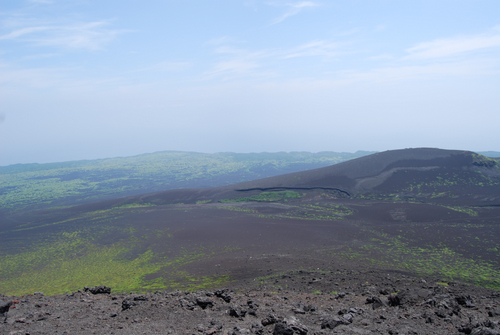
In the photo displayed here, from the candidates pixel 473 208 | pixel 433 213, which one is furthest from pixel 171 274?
pixel 473 208

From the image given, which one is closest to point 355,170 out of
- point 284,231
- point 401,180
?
point 401,180

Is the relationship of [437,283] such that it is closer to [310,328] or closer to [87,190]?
[310,328]

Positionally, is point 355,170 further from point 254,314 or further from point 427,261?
point 254,314

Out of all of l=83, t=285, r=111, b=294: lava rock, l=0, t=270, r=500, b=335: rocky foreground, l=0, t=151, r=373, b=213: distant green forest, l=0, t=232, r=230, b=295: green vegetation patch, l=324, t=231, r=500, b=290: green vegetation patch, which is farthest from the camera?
l=0, t=151, r=373, b=213: distant green forest

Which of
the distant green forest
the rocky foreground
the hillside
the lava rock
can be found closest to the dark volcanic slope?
the hillside

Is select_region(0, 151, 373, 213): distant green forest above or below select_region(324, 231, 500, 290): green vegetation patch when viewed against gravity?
above

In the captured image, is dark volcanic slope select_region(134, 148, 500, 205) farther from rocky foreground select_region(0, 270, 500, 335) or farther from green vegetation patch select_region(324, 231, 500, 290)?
rocky foreground select_region(0, 270, 500, 335)
